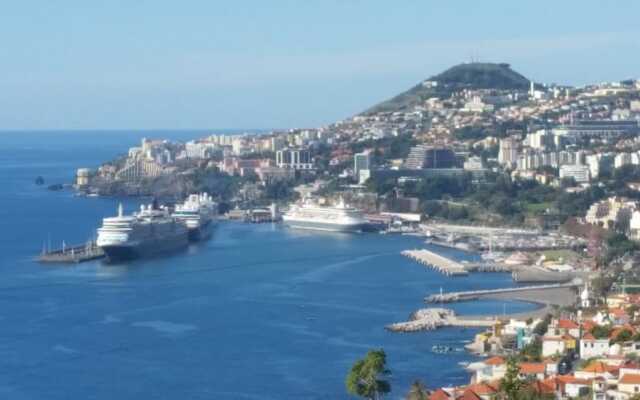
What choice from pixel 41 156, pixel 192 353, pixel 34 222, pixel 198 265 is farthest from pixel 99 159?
pixel 192 353

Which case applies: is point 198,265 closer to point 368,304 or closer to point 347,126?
point 368,304

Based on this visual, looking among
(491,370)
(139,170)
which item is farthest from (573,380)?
(139,170)

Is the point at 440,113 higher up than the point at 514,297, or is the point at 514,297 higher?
the point at 440,113

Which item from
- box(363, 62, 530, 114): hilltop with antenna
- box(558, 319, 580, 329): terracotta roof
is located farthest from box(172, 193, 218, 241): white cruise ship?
box(363, 62, 530, 114): hilltop with antenna

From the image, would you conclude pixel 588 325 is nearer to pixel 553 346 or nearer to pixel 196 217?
pixel 553 346

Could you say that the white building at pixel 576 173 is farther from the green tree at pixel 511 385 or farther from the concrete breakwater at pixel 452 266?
the green tree at pixel 511 385

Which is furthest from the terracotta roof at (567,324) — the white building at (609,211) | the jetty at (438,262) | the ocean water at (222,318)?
the white building at (609,211)

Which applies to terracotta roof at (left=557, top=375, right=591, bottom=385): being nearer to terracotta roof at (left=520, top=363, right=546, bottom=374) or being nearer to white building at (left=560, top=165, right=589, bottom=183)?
terracotta roof at (left=520, top=363, right=546, bottom=374)
